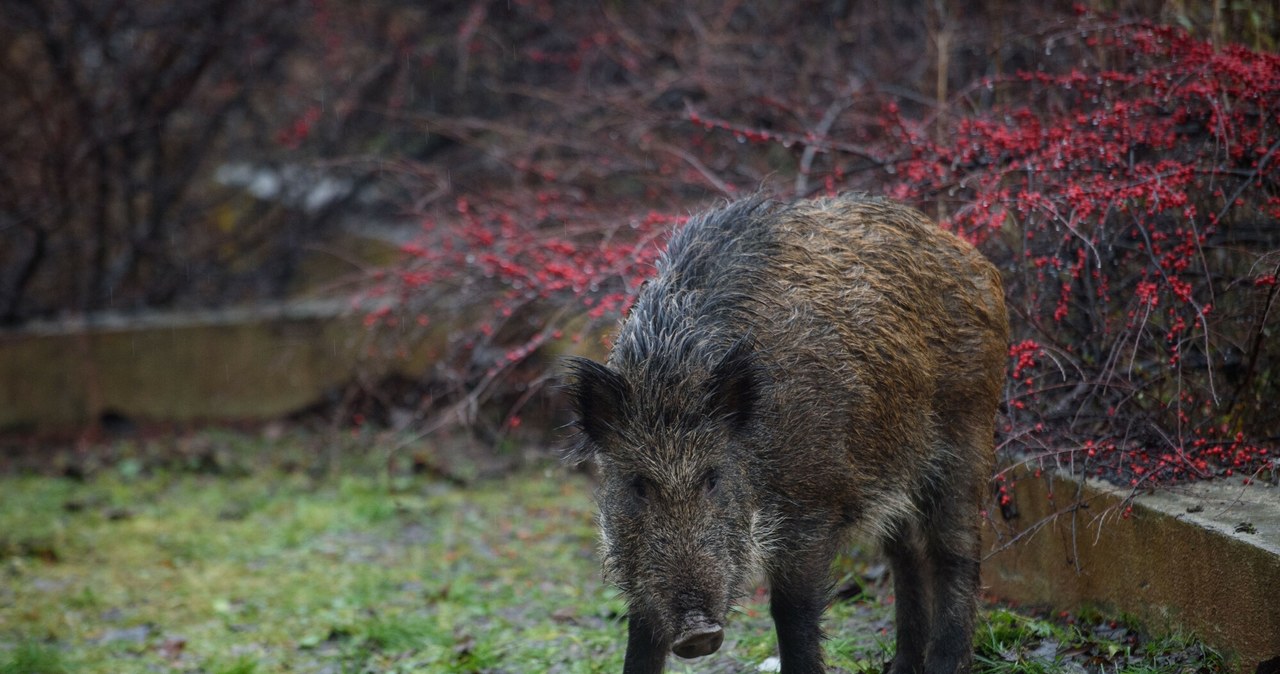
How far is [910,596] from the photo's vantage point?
3.80 metres

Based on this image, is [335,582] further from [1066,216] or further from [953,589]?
[1066,216]

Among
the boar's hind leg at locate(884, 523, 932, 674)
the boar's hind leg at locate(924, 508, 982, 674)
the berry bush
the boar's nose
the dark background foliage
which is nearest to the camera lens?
the boar's nose

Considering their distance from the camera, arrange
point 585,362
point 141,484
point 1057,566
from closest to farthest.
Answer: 1. point 585,362
2. point 1057,566
3. point 141,484

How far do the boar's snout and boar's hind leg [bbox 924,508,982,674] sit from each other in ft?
3.50

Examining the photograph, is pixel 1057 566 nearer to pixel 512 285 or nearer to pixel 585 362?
pixel 585 362

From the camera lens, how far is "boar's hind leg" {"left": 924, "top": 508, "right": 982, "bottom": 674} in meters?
3.62

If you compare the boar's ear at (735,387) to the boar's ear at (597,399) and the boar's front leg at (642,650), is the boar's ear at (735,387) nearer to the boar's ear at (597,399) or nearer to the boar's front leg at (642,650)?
the boar's ear at (597,399)

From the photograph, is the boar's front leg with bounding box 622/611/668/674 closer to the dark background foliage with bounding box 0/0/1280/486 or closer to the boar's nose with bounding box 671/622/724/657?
the boar's nose with bounding box 671/622/724/657

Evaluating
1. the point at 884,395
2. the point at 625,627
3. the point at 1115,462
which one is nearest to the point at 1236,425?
the point at 1115,462

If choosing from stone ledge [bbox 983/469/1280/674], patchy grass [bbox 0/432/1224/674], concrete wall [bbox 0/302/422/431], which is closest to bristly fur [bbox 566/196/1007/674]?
stone ledge [bbox 983/469/1280/674]

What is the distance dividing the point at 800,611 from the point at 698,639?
532 millimetres

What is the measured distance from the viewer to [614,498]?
3.14 m

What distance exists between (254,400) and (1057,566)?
655 cm

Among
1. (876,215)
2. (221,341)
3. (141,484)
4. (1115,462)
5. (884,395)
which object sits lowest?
(141,484)
